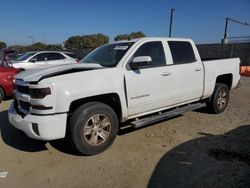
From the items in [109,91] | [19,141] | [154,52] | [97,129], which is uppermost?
[154,52]

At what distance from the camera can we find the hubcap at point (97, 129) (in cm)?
436

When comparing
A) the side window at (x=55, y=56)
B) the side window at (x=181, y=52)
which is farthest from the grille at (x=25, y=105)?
the side window at (x=55, y=56)

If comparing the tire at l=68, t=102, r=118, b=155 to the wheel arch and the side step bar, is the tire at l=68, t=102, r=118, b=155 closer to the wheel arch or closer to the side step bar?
the wheel arch

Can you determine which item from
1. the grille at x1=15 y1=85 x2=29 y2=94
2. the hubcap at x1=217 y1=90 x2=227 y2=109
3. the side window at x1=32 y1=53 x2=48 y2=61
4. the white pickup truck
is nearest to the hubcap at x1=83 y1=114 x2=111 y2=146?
the white pickup truck

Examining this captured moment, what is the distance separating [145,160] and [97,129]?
93 cm

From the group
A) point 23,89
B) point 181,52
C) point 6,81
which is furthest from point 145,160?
point 6,81

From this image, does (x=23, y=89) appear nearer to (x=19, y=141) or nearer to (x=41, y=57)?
(x=19, y=141)

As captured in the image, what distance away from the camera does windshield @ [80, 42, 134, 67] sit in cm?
497

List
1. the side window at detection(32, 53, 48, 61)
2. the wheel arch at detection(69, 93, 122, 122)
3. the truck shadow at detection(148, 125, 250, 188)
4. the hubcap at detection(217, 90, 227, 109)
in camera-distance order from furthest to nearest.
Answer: the side window at detection(32, 53, 48, 61)
the hubcap at detection(217, 90, 227, 109)
the wheel arch at detection(69, 93, 122, 122)
the truck shadow at detection(148, 125, 250, 188)

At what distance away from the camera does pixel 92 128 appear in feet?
14.4

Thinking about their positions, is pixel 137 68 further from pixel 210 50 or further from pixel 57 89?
pixel 210 50

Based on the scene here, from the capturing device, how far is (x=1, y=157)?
177 inches

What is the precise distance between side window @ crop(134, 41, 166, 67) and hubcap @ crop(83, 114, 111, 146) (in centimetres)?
147

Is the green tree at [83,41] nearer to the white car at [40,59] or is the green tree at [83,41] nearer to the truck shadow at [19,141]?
the white car at [40,59]
